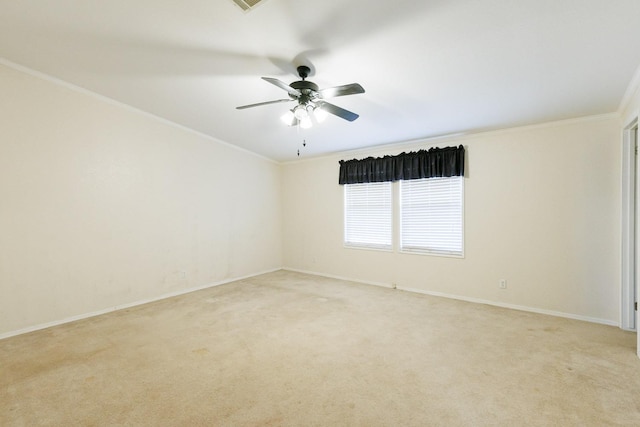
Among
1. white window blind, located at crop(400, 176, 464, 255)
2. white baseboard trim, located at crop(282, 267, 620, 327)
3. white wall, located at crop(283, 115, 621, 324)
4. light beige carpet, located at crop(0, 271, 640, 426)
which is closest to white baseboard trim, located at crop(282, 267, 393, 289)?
white baseboard trim, located at crop(282, 267, 620, 327)

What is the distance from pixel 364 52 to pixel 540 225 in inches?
125

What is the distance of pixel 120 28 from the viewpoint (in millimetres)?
2400

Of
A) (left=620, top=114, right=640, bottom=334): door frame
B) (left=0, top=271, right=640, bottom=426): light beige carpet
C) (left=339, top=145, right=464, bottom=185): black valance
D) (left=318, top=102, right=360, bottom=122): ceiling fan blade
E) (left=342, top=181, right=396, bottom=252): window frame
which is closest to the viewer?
(left=0, top=271, right=640, bottom=426): light beige carpet

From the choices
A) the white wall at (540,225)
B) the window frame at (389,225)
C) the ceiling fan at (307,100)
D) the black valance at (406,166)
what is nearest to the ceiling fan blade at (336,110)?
the ceiling fan at (307,100)

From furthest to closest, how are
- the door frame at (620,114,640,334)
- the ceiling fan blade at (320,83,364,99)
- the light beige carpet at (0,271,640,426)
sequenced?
the door frame at (620,114,640,334) < the ceiling fan blade at (320,83,364,99) < the light beige carpet at (0,271,640,426)

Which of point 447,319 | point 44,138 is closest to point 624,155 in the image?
point 447,319

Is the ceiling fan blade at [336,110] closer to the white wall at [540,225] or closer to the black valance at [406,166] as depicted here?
the black valance at [406,166]

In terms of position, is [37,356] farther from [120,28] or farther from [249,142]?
[249,142]

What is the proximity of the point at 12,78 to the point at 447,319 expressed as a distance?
573 centimetres

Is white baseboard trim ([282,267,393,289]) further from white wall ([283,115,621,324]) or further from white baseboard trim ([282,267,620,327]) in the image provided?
white wall ([283,115,621,324])

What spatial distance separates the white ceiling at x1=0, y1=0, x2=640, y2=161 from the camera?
1937mm

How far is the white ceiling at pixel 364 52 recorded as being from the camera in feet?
6.35

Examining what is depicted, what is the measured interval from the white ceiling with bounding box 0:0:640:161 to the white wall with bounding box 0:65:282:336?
1.67 ft

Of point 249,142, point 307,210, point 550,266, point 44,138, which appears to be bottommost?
point 550,266
